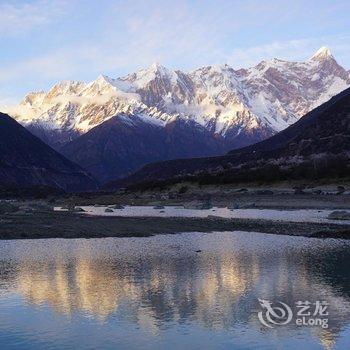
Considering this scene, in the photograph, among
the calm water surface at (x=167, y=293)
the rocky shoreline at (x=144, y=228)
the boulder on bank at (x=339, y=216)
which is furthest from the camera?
→ the boulder on bank at (x=339, y=216)

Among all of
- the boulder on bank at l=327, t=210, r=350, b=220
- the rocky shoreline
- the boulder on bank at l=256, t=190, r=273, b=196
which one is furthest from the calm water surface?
the boulder on bank at l=256, t=190, r=273, b=196

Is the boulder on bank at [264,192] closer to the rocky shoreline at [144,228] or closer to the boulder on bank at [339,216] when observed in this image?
the boulder on bank at [339,216]

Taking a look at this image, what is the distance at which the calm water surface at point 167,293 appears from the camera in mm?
26797

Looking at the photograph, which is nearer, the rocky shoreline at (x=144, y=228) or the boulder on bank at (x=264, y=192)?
the rocky shoreline at (x=144, y=228)

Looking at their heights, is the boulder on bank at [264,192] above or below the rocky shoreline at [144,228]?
above

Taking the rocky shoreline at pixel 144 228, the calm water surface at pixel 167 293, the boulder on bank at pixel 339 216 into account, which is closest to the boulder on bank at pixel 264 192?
the boulder on bank at pixel 339 216

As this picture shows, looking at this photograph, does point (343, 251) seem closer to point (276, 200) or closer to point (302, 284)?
point (302, 284)

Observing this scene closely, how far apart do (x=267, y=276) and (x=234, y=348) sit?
15.2 meters

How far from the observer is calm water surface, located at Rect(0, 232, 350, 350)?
26797 millimetres

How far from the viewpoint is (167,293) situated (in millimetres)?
35375

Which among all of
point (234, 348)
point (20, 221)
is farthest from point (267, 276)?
point (20, 221)

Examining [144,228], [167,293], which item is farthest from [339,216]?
[167,293]

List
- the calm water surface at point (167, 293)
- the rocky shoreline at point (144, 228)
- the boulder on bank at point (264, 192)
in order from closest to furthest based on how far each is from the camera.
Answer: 1. the calm water surface at point (167, 293)
2. the rocky shoreline at point (144, 228)
3. the boulder on bank at point (264, 192)

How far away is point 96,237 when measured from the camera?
66000mm
